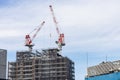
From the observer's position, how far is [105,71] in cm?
16988

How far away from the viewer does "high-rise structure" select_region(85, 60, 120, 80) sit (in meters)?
159

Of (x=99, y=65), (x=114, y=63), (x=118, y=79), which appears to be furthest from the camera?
(x=99, y=65)

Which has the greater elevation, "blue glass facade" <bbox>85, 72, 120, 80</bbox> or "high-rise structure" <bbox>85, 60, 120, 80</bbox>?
"high-rise structure" <bbox>85, 60, 120, 80</bbox>

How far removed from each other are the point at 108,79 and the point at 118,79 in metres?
7.82

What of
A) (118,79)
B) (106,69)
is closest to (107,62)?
(106,69)

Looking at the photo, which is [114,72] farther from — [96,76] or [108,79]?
[96,76]

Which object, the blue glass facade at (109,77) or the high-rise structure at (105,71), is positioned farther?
the high-rise structure at (105,71)

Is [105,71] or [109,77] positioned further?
[105,71]

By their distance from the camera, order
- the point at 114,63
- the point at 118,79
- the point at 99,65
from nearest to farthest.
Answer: the point at 118,79, the point at 114,63, the point at 99,65

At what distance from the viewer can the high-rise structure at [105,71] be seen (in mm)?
158712

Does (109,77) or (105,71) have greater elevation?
(105,71)

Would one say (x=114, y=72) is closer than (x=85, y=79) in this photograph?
Yes

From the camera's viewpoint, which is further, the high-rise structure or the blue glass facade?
the high-rise structure

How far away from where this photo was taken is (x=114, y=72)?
159375 millimetres
